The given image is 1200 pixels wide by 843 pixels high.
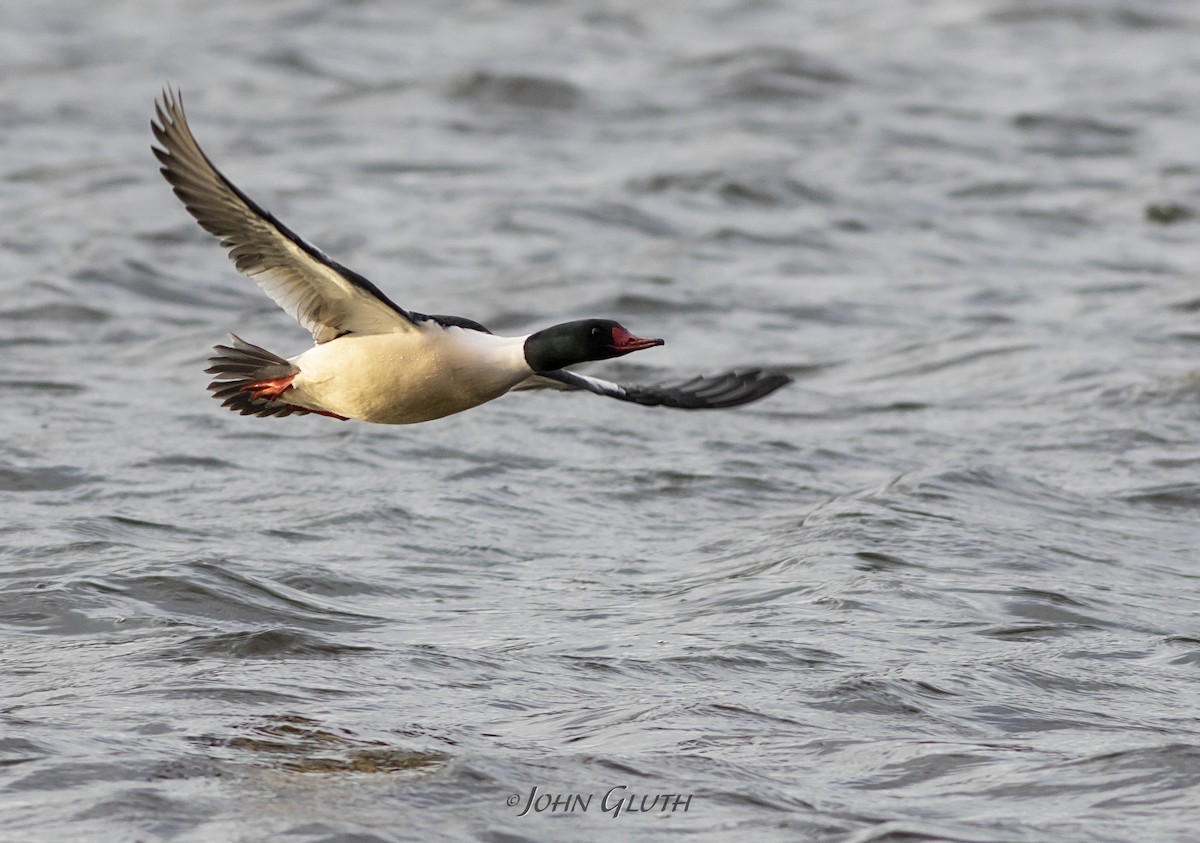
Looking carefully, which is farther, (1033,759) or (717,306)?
(717,306)

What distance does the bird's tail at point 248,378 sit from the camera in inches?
283

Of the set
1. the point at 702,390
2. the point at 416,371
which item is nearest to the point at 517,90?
the point at 702,390

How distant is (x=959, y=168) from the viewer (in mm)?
18125

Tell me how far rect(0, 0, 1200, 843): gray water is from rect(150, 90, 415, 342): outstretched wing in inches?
49.6

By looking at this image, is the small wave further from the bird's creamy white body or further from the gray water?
the bird's creamy white body

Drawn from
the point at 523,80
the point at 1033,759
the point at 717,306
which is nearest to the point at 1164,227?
the point at 717,306

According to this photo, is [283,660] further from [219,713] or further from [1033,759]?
[1033,759]

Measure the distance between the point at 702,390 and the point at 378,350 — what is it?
117cm

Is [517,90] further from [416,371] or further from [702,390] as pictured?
[416,371]

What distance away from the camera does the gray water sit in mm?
5980

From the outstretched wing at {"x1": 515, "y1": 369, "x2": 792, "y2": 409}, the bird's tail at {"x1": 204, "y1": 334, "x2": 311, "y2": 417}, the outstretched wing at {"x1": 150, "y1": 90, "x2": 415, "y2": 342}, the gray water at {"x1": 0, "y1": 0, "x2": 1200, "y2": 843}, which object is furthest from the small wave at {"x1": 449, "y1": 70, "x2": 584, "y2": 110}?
→ the outstretched wing at {"x1": 150, "y1": 90, "x2": 415, "y2": 342}

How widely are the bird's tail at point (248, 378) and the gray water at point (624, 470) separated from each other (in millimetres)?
848

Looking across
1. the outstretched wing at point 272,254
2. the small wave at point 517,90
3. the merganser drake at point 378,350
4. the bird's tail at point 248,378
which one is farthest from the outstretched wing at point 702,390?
the small wave at point 517,90

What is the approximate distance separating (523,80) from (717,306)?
23.9 ft
